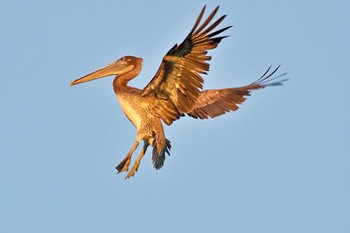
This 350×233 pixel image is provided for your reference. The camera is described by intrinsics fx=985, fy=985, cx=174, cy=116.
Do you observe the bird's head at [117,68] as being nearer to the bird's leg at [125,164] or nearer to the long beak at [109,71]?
the long beak at [109,71]

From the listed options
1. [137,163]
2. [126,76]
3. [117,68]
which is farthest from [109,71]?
[137,163]

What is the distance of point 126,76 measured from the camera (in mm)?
17016

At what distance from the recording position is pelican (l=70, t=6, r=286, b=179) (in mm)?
14898

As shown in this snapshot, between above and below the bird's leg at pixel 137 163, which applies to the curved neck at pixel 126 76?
above

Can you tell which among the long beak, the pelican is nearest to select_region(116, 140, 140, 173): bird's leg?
the pelican

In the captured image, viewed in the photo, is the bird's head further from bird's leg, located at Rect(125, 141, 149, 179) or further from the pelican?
bird's leg, located at Rect(125, 141, 149, 179)

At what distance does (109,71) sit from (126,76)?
0.35 metres

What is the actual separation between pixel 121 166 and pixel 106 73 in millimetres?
2026

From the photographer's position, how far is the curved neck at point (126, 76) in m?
16.9

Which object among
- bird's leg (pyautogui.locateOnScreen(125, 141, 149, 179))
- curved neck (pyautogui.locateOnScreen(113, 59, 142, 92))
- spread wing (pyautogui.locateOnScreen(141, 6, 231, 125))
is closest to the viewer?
spread wing (pyautogui.locateOnScreen(141, 6, 231, 125))

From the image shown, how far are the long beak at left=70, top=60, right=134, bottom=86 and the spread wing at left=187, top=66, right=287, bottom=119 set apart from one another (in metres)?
1.69

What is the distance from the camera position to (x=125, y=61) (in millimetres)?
17203

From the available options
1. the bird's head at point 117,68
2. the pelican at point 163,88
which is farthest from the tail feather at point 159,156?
the bird's head at point 117,68

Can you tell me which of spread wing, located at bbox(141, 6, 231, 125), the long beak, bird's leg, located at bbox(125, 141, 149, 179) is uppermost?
the long beak
